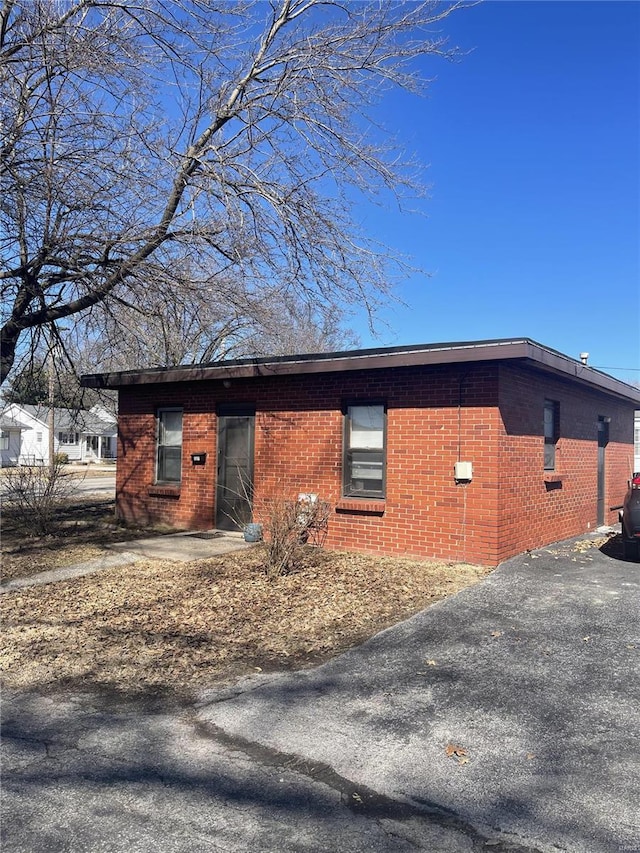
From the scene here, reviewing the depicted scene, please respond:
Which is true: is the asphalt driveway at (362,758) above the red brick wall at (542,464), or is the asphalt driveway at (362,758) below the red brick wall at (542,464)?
below

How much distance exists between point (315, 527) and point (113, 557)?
3.07 metres

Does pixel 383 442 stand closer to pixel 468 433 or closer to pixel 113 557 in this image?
pixel 468 433

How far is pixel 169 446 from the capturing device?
482 inches

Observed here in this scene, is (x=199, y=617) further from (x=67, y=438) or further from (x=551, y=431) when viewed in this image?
(x=67, y=438)

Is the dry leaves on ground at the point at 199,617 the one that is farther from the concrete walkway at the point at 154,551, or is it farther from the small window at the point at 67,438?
the small window at the point at 67,438

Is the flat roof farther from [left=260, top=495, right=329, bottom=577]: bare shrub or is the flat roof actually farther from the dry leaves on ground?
the dry leaves on ground

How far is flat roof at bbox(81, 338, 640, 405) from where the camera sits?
789 cm

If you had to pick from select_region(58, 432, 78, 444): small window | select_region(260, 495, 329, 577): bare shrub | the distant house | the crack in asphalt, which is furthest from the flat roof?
select_region(58, 432, 78, 444): small window

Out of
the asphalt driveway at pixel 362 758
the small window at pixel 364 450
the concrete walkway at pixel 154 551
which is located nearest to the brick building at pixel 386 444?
the small window at pixel 364 450

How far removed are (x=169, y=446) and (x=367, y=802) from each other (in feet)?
32.6

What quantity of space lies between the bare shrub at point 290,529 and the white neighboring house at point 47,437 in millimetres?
38577

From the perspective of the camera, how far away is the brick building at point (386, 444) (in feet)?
27.6

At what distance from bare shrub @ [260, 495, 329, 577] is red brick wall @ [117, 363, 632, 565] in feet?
0.65

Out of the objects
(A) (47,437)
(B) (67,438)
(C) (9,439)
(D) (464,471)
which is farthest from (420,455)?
(B) (67,438)
